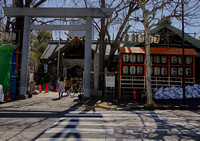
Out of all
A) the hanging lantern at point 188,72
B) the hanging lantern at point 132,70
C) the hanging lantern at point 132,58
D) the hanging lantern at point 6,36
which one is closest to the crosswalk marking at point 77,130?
the hanging lantern at point 132,70

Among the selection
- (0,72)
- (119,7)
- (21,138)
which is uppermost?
(119,7)

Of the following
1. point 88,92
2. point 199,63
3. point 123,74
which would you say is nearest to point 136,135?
point 88,92

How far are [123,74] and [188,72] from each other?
20.0ft

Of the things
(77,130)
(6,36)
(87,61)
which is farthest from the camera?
(6,36)

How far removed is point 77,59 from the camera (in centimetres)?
2500

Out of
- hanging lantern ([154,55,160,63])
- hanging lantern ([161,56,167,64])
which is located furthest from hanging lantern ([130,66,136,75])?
hanging lantern ([161,56,167,64])

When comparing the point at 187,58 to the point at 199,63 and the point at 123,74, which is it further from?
the point at 123,74

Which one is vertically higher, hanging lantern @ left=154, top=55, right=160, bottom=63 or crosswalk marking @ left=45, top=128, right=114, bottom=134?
hanging lantern @ left=154, top=55, right=160, bottom=63

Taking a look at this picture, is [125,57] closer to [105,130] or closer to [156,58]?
[156,58]

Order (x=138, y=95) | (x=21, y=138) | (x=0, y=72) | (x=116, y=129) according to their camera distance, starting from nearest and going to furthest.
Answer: (x=21, y=138)
(x=116, y=129)
(x=0, y=72)
(x=138, y=95)

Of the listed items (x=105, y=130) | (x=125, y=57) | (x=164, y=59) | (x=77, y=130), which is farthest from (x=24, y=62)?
(x=164, y=59)

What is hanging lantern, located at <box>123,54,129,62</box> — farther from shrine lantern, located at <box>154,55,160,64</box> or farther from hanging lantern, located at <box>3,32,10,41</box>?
hanging lantern, located at <box>3,32,10,41</box>

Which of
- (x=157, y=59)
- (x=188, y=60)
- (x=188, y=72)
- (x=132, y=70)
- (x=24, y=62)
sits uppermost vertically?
(x=157, y=59)

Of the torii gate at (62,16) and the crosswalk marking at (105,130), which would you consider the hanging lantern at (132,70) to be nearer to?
the torii gate at (62,16)
